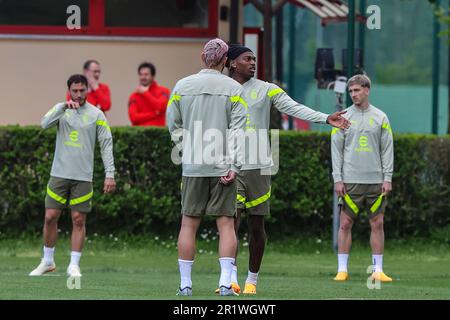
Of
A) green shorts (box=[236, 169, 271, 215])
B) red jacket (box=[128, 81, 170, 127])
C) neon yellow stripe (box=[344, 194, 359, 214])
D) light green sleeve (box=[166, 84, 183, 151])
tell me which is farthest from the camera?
red jacket (box=[128, 81, 170, 127])

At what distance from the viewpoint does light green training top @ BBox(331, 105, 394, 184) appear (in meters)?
15.6

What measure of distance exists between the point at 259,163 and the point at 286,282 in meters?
2.30

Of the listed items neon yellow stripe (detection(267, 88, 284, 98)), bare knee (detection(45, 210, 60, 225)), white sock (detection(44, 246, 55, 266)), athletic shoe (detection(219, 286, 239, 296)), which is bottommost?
white sock (detection(44, 246, 55, 266))

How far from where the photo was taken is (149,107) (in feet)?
66.7

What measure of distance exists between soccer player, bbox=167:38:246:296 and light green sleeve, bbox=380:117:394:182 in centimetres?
384

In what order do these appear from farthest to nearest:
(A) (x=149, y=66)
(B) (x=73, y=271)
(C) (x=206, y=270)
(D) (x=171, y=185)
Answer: (A) (x=149, y=66) < (D) (x=171, y=185) < (C) (x=206, y=270) < (B) (x=73, y=271)

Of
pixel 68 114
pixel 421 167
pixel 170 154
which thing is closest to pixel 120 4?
pixel 170 154

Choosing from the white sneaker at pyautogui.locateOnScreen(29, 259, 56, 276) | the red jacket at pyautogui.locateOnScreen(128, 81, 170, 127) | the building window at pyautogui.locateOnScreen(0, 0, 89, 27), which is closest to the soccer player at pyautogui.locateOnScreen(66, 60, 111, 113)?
the red jacket at pyautogui.locateOnScreen(128, 81, 170, 127)

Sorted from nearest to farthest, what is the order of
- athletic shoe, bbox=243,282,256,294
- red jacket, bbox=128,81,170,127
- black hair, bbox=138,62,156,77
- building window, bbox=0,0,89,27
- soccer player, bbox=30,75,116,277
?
athletic shoe, bbox=243,282,256,294
soccer player, bbox=30,75,116,277
black hair, bbox=138,62,156,77
red jacket, bbox=128,81,170,127
building window, bbox=0,0,89,27

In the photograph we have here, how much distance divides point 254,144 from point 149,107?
7.52m

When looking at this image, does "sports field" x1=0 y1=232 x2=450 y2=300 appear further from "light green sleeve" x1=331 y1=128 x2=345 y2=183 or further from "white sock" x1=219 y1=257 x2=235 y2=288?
"light green sleeve" x1=331 y1=128 x2=345 y2=183

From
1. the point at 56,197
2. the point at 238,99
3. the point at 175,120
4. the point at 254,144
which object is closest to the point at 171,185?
the point at 56,197

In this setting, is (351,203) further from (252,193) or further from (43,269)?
(43,269)

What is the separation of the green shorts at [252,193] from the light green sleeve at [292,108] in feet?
2.03
